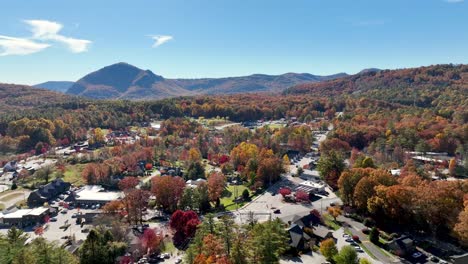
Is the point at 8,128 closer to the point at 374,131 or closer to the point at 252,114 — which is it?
the point at 252,114

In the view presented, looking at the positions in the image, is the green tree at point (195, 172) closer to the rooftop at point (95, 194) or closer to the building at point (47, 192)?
the rooftop at point (95, 194)

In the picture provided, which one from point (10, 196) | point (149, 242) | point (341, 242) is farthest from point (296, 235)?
point (10, 196)

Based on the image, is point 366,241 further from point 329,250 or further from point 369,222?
point 329,250

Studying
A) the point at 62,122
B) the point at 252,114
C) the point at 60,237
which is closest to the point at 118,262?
the point at 60,237

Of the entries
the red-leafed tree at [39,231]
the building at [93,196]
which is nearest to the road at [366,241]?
the building at [93,196]

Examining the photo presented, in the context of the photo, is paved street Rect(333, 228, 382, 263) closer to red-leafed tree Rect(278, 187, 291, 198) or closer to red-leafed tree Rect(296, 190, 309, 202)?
red-leafed tree Rect(296, 190, 309, 202)

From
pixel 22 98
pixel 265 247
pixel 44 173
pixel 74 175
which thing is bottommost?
pixel 74 175

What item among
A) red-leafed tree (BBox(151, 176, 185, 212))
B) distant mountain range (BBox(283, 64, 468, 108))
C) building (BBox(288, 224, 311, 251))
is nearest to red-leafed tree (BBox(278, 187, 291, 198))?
building (BBox(288, 224, 311, 251))

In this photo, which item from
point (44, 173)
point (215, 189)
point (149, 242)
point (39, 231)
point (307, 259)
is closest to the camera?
point (307, 259)
